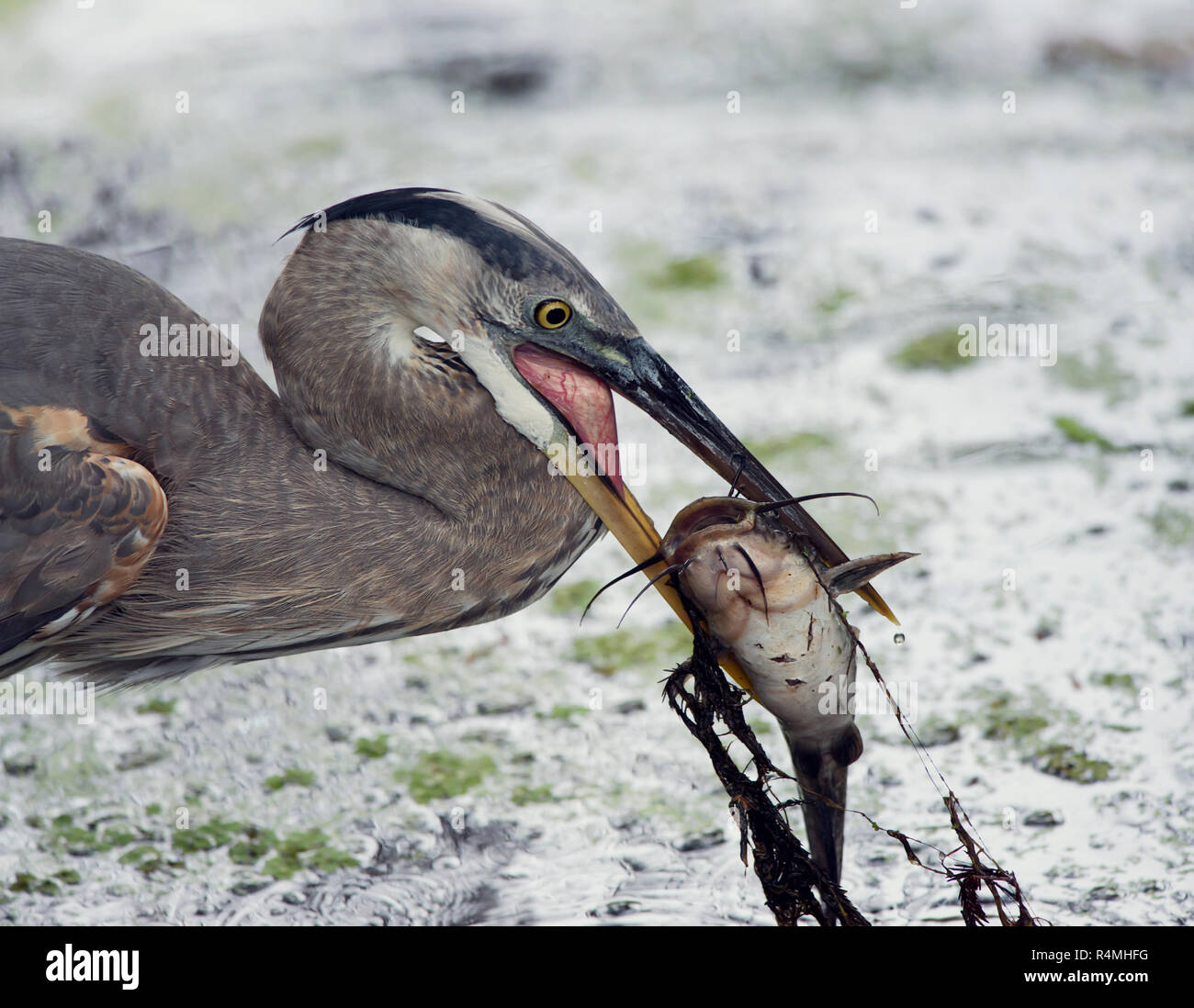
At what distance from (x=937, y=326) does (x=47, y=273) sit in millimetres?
4078

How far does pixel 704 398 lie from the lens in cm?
554

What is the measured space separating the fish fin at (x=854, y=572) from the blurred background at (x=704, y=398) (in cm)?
113

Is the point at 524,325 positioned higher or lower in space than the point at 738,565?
higher

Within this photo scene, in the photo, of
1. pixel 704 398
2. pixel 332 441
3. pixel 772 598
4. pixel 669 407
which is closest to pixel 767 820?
pixel 772 598

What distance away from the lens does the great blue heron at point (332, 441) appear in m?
2.76

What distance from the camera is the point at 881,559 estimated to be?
7.99ft

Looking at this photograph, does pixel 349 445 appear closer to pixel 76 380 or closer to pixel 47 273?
pixel 76 380

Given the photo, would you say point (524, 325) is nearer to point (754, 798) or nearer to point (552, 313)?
point (552, 313)

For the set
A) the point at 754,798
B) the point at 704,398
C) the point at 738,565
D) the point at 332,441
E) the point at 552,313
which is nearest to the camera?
the point at 738,565

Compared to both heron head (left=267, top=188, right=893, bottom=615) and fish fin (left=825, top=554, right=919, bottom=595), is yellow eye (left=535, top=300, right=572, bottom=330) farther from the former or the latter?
fish fin (left=825, top=554, right=919, bottom=595)

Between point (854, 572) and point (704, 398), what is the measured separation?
3112 mm

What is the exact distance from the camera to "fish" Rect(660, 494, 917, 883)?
241 cm

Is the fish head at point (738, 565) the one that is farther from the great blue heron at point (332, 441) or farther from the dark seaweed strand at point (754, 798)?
the great blue heron at point (332, 441)
